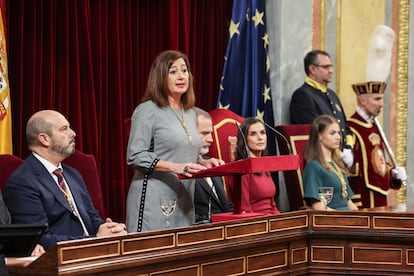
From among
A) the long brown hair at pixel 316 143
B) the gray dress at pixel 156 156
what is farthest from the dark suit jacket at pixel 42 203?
the long brown hair at pixel 316 143

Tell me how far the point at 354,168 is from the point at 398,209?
1935 mm

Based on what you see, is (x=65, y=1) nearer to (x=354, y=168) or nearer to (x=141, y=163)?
(x=141, y=163)

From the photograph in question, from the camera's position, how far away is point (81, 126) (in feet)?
21.0

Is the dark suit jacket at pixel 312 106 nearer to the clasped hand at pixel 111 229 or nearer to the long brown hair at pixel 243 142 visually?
the long brown hair at pixel 243 142

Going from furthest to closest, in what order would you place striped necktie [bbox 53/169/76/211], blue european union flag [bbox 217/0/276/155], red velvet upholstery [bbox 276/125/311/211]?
blue european union flag [bbox 217/0/276/155], red velvet upholstery [bbox 276/125/311/211], striped necktie [bbox 53/169/76/211]

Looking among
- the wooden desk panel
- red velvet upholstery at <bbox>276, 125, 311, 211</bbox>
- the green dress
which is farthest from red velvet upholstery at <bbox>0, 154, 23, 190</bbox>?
red velvet upholstery at <bbox>276, 125, 311, 211</bbox>

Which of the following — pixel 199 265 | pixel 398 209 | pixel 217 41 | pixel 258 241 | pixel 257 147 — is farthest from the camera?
pixel 217 41

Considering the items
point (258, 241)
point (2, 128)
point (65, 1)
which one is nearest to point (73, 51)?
point (65, 1)

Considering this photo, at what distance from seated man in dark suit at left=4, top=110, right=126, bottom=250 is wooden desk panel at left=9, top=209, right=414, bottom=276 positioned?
34cm

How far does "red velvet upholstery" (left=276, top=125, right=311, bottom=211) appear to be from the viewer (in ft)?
23.1

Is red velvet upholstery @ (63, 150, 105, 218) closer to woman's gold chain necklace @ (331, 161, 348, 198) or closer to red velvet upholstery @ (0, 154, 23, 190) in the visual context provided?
red velvet upholstery @ (0, 154, 23, 190)

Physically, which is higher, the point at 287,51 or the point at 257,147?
the point at 287,51

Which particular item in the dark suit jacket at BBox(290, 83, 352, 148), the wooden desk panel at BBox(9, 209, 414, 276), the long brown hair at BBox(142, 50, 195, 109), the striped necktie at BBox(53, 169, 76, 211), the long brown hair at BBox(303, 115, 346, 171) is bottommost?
the wooden desk panel at BBox(9, 209, 414, 276)

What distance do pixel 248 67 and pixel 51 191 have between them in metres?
3.14
